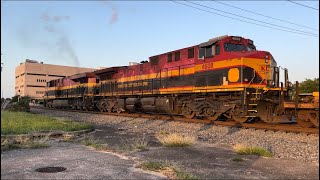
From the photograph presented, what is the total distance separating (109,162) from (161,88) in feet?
51.4

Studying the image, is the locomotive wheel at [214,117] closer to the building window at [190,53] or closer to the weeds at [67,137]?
the building window at [190,53]

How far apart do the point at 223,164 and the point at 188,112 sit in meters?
12.6

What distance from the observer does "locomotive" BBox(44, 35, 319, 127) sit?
16.2 metres

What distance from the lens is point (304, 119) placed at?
13727 mm

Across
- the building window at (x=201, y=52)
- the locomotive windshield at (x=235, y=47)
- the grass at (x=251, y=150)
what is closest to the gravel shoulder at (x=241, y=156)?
the grass at (x=251, y=150)

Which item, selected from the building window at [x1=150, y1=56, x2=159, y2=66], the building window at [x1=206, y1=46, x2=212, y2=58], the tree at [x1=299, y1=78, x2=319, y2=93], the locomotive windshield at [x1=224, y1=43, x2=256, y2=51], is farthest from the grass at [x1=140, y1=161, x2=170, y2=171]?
the building window at [x1=150, y1=56, x2=159, y2=66]

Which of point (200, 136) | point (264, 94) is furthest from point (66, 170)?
point (264, 94)

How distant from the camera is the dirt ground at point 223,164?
25.9ft

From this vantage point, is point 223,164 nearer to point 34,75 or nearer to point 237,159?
point 237,159

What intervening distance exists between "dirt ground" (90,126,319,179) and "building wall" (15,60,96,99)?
8510 centimetres

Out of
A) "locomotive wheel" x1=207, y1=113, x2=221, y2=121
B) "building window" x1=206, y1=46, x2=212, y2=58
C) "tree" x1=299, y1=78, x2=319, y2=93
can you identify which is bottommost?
"locomotive wheel" x1=207, y1=113, x2=221, y2=121

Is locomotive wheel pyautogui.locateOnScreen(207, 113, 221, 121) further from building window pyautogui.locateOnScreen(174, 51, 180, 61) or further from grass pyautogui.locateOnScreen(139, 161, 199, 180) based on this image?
grass pyautogui.locateOnScreen(139, 161, 199, 180)

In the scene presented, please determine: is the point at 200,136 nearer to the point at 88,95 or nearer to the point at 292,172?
the point at 292,172

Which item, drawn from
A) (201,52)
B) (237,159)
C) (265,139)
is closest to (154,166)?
(237,159)
